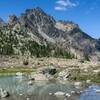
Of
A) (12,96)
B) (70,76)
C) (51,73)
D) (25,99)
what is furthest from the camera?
(51,73)

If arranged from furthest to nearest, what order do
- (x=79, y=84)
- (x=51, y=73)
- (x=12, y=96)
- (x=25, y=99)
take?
1. (x=51, y=73)
2. (x=79, y=84)
3. (x=12, y=96)
4. (x=25, y=99)

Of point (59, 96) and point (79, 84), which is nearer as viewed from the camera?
point (59, 96)

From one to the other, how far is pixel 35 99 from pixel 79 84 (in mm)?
30380

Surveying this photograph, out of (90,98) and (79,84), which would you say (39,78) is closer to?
(79,84)

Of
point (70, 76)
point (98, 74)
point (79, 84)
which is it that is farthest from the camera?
point (70, 76)

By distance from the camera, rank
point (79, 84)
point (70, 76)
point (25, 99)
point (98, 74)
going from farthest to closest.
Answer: point (70, 76) → point (98, 74) → point (79, 84) → point (25, 99)

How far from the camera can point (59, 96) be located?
65000 millimetres

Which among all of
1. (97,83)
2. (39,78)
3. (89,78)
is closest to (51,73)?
(39,78)

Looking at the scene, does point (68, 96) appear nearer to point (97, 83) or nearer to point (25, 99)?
point (25, 99)

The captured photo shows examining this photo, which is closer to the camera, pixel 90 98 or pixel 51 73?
pixel 90 98

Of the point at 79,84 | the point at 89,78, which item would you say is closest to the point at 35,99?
the point at 79,84

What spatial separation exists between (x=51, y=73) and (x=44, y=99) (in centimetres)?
7039

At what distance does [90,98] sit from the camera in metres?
62.0

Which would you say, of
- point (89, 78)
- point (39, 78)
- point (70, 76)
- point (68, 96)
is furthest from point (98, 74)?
point (68, 96)
